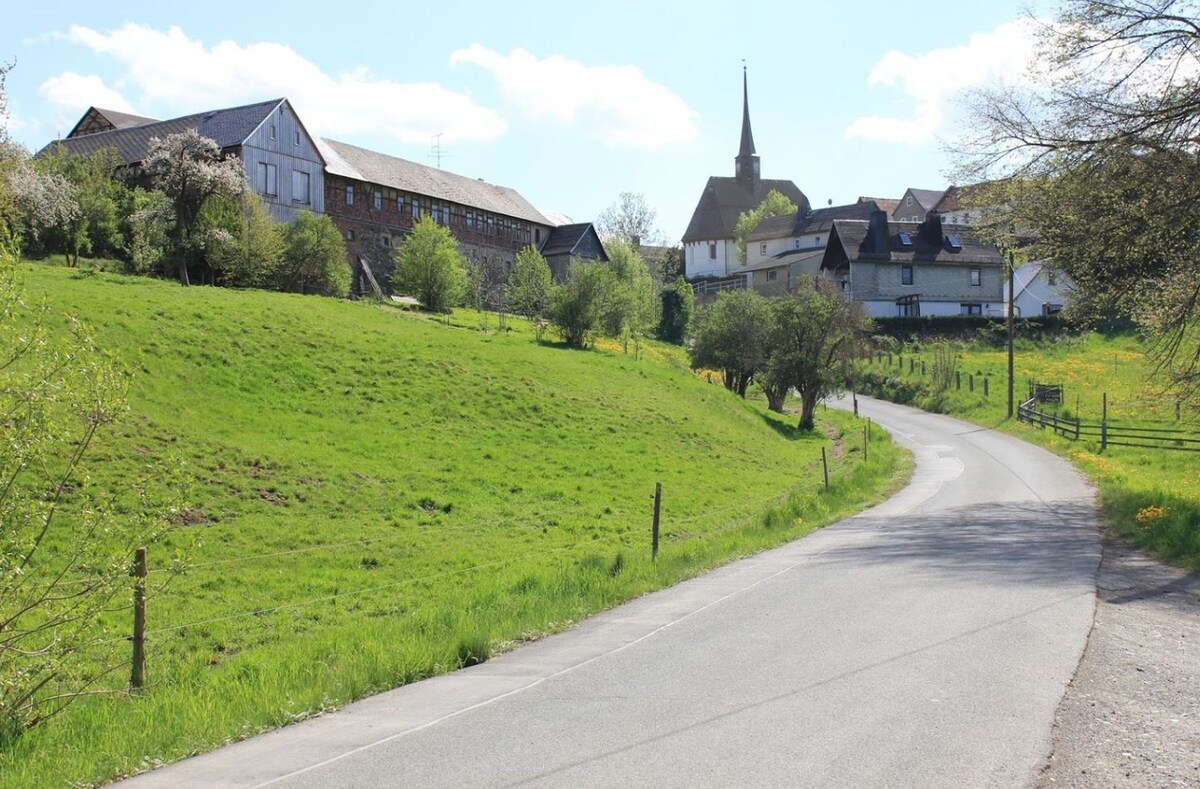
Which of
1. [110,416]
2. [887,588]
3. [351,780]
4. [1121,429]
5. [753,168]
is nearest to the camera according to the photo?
[351,780]

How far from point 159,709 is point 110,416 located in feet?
8.13

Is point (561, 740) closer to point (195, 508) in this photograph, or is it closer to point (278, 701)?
point (278, 701)

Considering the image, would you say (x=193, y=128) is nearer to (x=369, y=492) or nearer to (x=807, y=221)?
(x=369, y=492)

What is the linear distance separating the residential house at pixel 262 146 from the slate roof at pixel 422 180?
204 centimetres

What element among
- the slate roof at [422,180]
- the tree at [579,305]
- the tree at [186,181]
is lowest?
the tree at [579,305]

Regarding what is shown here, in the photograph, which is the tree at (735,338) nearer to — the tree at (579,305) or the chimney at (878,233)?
the tree at (579,305)

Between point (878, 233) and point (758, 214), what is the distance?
3830 cm

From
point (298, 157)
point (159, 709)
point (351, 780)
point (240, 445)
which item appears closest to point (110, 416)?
point (159, 709)

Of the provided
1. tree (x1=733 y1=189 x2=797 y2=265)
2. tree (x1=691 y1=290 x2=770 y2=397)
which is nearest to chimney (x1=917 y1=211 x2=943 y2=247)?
tree (x1=733 y1=189 x2=797 y2=265)

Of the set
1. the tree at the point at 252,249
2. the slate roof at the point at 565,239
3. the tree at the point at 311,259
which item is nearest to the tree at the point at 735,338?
the tree at the point at 311,259

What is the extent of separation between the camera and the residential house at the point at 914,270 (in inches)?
3509

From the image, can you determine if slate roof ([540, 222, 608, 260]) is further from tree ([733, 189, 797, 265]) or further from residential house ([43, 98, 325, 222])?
tree ([733, 189, 797, 265])

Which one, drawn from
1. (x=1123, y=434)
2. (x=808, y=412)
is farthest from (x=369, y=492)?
(x=1123, y=434)

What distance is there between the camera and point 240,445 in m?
25.4
